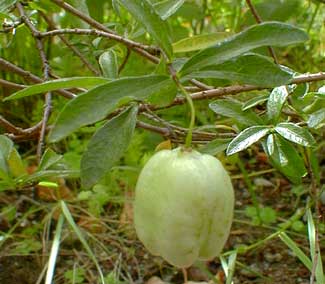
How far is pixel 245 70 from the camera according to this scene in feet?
2.09

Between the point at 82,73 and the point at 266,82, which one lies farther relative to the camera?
the point at 82,73

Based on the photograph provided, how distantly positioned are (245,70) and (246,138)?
0.56 ft

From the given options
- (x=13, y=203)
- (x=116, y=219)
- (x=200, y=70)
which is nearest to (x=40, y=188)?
(x=13, y=203)

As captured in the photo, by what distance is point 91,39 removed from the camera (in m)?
1.15

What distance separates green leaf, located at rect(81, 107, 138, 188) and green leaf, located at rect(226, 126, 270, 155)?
0.53ft

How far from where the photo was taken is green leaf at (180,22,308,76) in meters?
0.59

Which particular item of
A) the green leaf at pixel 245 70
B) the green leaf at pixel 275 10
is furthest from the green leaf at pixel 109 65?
the green leaf at pixel 275 10

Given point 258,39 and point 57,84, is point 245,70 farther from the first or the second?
point 57,84

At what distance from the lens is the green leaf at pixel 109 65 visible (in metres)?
0.84

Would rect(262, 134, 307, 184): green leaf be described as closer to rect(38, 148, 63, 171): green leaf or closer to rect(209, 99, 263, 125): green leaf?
rect(209, 99, 263, 125): green leaf

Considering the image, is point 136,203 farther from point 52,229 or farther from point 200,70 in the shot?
point 52,229

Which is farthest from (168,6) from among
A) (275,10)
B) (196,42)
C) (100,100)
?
(275,10)

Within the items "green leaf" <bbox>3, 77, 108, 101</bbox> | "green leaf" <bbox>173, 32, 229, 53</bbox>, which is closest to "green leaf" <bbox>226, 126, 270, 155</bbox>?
"green leaf" <bbox>173, 32, 229, 53</bbox>

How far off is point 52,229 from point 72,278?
241 mm
